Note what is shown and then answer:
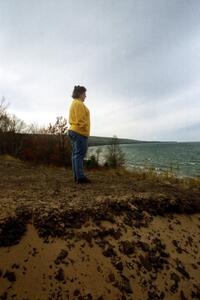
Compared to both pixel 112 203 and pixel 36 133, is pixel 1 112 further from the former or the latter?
pixel 112 203

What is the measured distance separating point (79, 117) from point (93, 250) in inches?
93.4

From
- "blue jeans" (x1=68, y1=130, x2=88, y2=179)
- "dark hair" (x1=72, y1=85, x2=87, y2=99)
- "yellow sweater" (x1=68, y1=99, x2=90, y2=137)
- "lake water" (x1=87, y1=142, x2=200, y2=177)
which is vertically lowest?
"lake water" (x1=87, y1=142, x2=200, y2=177)

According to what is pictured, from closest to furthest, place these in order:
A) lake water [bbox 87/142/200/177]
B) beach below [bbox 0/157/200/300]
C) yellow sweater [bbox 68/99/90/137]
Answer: beach below [bbox 0/157/200/300], yellow sweater [bbox 68/99/90/137], lake water [bbox 87/142/200/177]

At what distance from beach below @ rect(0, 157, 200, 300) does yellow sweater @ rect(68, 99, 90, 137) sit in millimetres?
1484

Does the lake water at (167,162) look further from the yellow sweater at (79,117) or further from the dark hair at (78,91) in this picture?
the dark hair at (78,91)

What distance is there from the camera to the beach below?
1382 mm

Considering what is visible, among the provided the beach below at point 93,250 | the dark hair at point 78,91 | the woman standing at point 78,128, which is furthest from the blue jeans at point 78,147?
the beach below at point 93,250

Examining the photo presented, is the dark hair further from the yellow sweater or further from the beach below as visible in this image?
the beach below

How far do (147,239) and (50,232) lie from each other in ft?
3.36

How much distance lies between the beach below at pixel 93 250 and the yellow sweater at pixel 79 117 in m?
1.48

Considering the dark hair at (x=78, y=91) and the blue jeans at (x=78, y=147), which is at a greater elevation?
the dark hair at (x=78, y=91)

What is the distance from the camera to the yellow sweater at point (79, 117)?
3.50 m

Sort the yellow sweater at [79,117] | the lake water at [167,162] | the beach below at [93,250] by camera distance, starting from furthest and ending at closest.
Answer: the lake water at [167,162] → the yellow sweater at [79,117] → the beach below at [93,250]

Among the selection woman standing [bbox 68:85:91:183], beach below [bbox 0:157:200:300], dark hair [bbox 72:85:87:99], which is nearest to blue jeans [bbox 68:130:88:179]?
woman standing [bbox 68:85:91:183]
